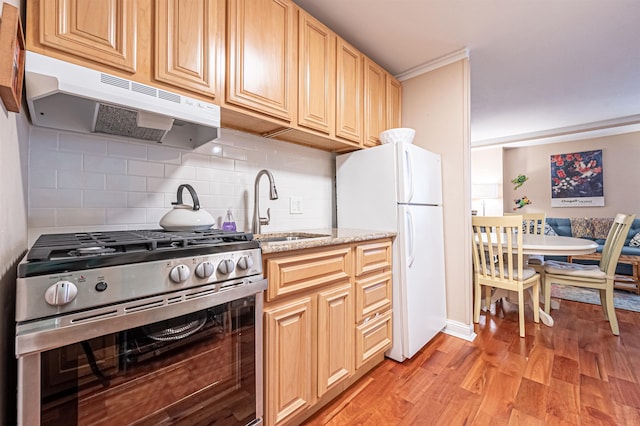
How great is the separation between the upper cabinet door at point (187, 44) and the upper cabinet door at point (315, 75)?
55 cm

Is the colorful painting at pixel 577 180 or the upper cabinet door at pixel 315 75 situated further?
the colorful painting at pixel 577 180

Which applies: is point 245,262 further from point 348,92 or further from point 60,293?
point 348,92

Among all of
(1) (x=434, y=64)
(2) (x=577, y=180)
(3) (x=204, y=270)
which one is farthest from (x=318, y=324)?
(2) (x=577, y=180)

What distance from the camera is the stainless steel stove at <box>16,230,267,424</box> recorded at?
671 mm

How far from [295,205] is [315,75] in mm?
889

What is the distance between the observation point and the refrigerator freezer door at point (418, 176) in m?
1.92

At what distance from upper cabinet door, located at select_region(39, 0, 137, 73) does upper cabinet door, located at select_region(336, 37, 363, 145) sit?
1.21 meters

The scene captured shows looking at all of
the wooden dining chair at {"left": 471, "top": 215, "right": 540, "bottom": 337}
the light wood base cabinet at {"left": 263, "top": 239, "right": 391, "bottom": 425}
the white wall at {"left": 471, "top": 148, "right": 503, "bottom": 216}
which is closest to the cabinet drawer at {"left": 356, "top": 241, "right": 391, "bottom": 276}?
the light wood base cabinet at {"left": 263, "top": 239, "right": 391, "bottom": 425}

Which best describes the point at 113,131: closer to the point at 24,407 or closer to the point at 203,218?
the point at 203,218

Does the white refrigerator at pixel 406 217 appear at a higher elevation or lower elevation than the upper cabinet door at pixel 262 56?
lower

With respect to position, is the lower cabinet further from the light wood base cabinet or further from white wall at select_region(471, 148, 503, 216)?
white wall at select_region(471, 148, 503, 216)

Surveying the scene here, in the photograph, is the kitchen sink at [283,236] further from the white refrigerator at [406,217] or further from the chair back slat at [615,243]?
the chair back slat at [615,243]

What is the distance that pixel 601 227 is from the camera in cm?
457

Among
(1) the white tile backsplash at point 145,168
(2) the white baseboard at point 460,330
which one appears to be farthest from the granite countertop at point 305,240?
(2) the white baseboard at point 460,330
